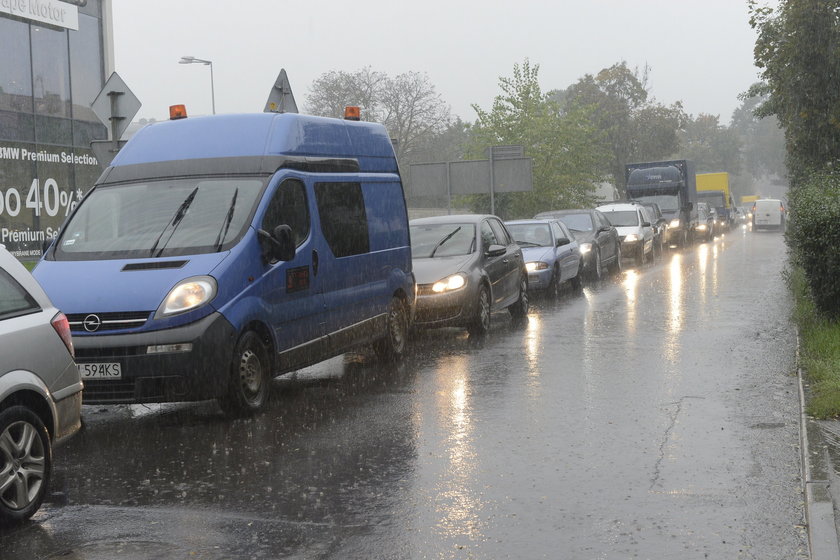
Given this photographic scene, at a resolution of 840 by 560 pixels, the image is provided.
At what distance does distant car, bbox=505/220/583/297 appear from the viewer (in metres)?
18.6

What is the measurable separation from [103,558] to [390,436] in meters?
2.87

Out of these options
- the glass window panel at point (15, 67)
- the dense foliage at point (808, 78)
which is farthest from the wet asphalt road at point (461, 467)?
the glass window panel at point (15, 67)

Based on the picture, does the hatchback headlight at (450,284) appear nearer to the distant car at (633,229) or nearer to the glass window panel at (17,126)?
the distant car at (633,229)

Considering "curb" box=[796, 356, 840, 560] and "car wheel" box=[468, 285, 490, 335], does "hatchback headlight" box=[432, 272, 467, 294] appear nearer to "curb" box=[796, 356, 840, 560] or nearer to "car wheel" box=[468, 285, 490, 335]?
"car wheel" box=[468, 285, 490, 335]

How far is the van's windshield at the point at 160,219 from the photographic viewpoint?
846 cm

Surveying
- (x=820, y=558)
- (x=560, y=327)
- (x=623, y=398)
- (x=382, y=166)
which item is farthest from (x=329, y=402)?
(x=560, y=327)

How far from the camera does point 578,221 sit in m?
25.0

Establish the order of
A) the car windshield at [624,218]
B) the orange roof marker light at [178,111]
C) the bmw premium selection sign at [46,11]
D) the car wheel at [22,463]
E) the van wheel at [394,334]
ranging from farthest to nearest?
1. the car windshield at [624,218]
2. the bmw premium selection sign at [46,11]
3. the van wheel at [394,334]
4. the orange roof marker light at [178,111]
5. the car wheel at [22,463]

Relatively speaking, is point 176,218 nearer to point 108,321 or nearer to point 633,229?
point 108,321

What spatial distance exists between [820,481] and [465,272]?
7594 millimetres

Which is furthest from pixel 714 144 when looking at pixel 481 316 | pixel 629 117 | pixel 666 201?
pixel 481 316

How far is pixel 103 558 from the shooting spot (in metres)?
4.93

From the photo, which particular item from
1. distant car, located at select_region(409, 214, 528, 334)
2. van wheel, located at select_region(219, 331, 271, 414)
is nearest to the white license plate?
van wheel, located at select_region(219, 331, 271, 414)

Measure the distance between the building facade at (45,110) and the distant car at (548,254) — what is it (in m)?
15.2
